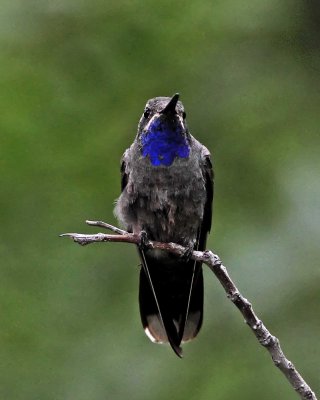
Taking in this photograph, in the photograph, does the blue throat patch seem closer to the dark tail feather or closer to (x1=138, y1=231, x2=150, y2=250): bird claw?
(x1=138, y1=231, x2=150, y2=250): bird claw

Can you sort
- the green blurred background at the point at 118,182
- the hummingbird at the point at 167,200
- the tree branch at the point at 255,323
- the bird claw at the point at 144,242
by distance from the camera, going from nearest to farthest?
the tree branch at the point at 255,323
the bird claw at the point at 144,242
the hummingbird at the point at 167,200
the green blurred background at the point at 118,182

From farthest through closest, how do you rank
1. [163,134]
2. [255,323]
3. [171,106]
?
[163,134], [171,106], [255,323]

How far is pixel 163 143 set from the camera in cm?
448

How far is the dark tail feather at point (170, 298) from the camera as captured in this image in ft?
14.9

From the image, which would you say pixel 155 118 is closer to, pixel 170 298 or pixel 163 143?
pixel 163 143

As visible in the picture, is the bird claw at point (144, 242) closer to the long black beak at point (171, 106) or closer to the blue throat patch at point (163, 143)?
the blue throat patch at point (163, 143)

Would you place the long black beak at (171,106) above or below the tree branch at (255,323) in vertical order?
above

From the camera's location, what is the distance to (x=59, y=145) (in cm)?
529

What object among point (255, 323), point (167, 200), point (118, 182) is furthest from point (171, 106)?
point (255, 323)

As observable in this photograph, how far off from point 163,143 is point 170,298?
80 centimetres

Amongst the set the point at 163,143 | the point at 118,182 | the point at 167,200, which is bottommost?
the point at 167,200

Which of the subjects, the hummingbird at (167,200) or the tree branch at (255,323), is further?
the hummingbird at (167,200)

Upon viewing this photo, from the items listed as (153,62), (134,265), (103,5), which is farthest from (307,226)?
(103,5)

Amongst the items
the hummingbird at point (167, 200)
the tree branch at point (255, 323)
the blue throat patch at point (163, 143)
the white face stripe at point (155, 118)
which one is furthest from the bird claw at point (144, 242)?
the tree branch at point (255, 323)
